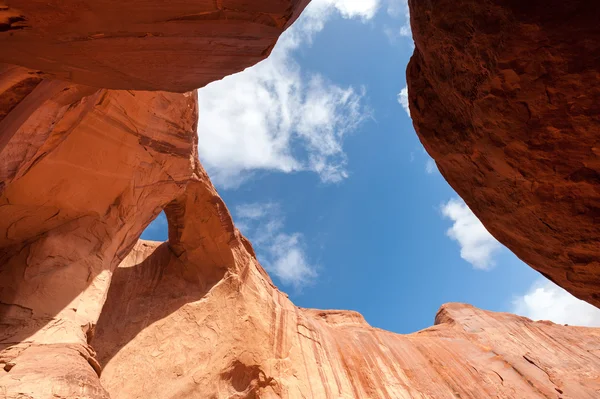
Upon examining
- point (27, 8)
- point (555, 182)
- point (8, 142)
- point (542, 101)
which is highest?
point (8, 142)

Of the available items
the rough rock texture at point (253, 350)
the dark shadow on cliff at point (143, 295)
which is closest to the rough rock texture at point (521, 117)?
the rough rock texture at point (253, 350)

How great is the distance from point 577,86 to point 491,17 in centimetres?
73

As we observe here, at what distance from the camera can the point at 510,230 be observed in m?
3.94

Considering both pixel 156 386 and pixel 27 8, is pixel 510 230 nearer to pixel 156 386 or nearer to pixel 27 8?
pixel 27 8

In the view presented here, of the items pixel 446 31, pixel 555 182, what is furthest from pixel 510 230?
pixel 446 31

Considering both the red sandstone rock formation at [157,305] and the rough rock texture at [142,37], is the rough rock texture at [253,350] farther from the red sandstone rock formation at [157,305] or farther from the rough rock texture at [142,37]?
the rough rock texture at [142,37]

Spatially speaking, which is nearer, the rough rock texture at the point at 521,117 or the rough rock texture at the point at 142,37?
the rough rock texture at the point at 521,117

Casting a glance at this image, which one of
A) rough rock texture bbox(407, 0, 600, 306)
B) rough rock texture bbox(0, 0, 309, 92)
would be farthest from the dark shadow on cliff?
rough rock texture bbox(407, 0, 600, 306)

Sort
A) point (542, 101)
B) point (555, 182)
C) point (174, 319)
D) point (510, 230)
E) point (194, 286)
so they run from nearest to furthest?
point (542, 101), point (555, 182), point (510, 230), point (174, 319), point (194, 286)

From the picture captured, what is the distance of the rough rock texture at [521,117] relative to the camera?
102 inches

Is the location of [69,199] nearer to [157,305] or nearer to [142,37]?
[157,305]

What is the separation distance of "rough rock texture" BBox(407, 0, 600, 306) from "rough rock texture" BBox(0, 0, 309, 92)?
1.50 m

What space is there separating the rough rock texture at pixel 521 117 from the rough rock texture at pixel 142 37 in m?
1.50

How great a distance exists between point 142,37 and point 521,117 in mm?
3068
